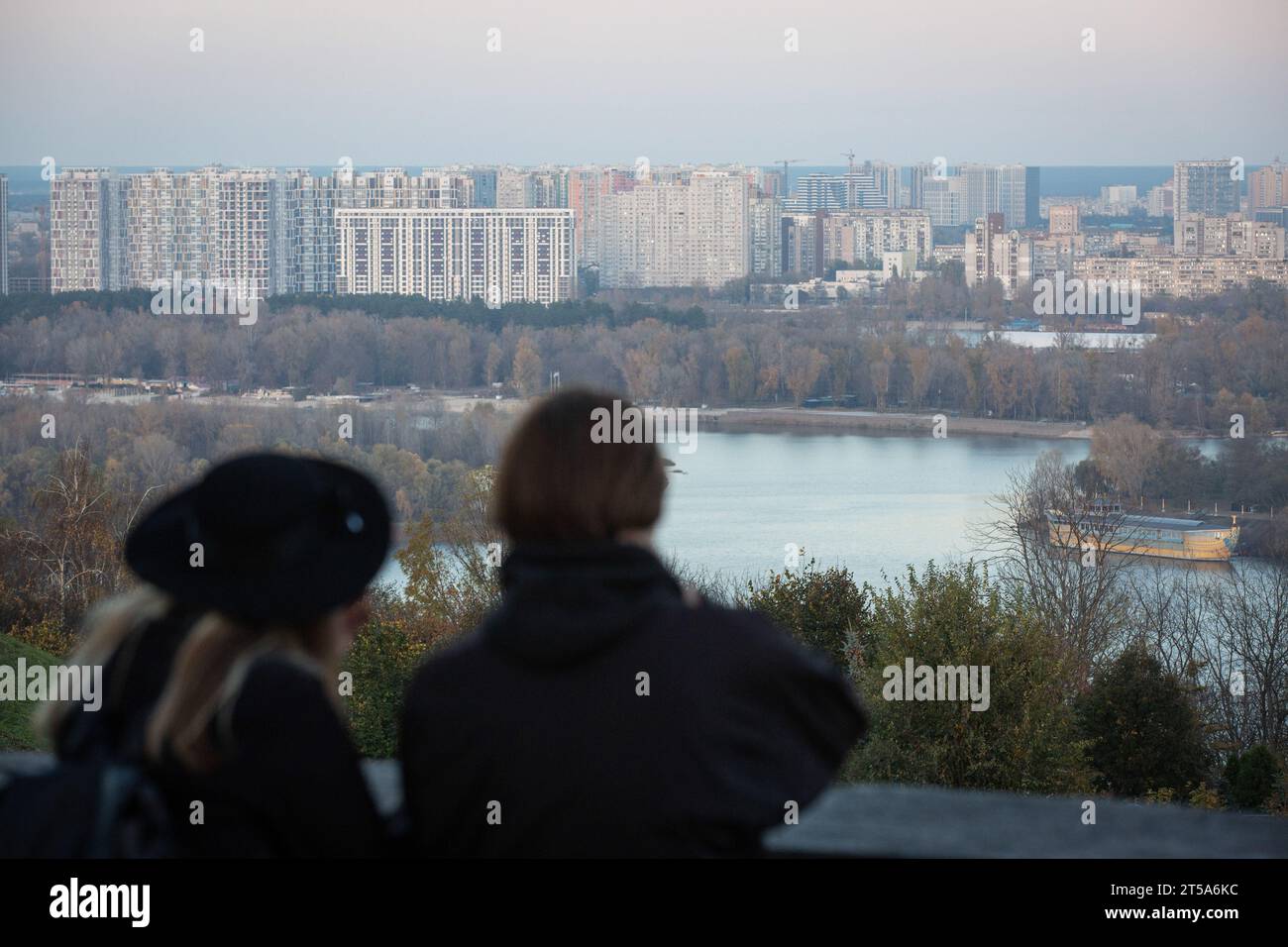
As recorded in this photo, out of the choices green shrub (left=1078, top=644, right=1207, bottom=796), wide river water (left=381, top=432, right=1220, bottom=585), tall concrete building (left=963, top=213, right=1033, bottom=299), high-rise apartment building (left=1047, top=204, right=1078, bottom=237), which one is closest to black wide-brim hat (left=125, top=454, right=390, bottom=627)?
green shrub (left=1078, top=644, right=1207, bottom=796)

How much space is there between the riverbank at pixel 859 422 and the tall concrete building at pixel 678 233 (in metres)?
14.8

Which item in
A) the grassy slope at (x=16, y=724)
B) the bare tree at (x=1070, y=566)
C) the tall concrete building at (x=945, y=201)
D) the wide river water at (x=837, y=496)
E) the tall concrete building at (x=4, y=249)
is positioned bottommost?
the wide river water at (x=837, y=496)

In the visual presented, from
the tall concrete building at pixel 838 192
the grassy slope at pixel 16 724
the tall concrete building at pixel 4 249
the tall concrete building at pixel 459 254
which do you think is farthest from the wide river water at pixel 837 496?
the tall concrete building at pixel 838 192

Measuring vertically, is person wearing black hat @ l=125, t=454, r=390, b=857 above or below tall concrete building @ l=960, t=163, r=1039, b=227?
below

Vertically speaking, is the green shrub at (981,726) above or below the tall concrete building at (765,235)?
below

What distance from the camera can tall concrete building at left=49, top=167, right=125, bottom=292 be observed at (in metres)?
48.8

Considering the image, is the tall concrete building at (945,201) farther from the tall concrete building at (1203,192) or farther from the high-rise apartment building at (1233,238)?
the high-rise apartment building at (1233,238)

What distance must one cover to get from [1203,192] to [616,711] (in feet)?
189

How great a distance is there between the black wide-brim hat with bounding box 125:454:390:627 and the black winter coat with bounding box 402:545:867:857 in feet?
0.37

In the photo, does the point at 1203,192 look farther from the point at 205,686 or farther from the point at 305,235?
the point at 205,686

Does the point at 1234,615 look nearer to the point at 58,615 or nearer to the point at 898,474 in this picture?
the point at 58,615

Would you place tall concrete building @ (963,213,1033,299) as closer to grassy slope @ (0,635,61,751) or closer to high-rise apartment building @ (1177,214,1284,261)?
high-rise apartment building @ (1177,214,1284,261)

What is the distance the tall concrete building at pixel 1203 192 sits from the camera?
52938 millimetres
